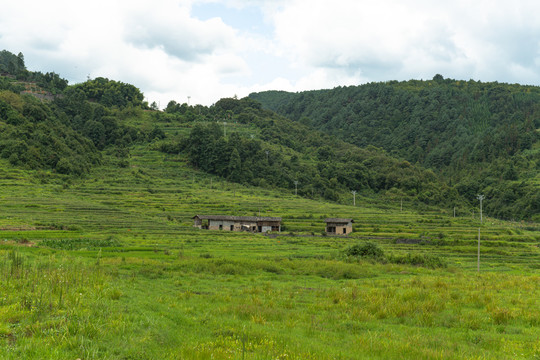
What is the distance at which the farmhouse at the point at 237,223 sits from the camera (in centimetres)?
6341

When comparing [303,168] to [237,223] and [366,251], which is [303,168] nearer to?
[237,223]

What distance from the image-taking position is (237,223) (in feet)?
215

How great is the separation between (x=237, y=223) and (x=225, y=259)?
33.9m

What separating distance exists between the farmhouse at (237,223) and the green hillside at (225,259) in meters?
2.87

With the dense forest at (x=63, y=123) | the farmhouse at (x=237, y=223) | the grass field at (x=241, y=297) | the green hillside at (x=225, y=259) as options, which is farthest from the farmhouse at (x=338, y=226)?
the dense forest at (x=63, y=123)

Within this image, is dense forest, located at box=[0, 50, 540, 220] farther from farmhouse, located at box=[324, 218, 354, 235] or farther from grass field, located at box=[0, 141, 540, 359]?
grass field, located at box=[0, 141, 540, 359]

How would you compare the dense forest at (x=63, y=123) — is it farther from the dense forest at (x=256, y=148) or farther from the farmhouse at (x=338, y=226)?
the farmhouse at (x=338, y=226)

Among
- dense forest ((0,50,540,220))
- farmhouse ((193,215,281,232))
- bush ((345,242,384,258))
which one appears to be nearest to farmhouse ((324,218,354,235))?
farmhouse ((193,215,281,232))

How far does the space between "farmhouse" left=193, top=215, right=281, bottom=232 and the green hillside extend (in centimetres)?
287

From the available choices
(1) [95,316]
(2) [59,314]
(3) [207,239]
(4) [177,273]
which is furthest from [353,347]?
(3) [207,239]

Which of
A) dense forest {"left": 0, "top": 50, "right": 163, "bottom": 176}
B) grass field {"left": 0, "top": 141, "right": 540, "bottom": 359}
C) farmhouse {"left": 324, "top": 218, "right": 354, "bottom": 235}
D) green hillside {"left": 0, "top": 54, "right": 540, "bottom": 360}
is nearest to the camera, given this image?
grass field {"left": 0, "top": 141, "right": 540, "bottom": 359}

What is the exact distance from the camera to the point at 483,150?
159 meters

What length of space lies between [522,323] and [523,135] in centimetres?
16193

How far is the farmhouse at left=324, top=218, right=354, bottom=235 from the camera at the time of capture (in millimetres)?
66250
